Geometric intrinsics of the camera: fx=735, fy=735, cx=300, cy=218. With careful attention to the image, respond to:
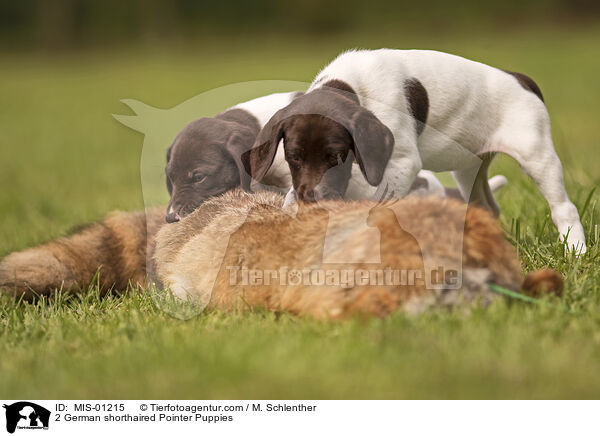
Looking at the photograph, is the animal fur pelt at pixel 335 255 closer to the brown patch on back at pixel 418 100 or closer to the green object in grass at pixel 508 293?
the green object in grass at pixel 508 293

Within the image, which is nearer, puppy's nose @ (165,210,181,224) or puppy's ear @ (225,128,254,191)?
puppy's nose @ (165,210,181,224)

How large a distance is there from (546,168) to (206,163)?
185cm

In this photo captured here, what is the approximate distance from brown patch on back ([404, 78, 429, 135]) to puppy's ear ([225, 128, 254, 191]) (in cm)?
92

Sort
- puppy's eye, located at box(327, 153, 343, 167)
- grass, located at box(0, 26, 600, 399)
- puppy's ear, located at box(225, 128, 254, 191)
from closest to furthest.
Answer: grass, located at box(0, 26, 600, 399) → puppy's eye, located at box(327, 153, 343, 167) → puppy's ear, located at box(225, 128, 254, 191)

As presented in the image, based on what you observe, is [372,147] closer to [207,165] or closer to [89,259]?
[207,165]

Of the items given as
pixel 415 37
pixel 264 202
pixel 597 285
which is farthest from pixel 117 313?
pixel 415 37

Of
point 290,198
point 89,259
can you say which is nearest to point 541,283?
point 290,198

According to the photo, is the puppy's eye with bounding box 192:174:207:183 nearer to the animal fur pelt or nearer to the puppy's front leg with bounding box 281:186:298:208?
the animal fur pelt

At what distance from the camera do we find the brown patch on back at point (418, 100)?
386cm

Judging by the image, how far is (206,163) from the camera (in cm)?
415

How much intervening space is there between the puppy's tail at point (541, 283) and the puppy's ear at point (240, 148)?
1744 mm
